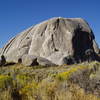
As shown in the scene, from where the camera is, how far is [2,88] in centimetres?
758

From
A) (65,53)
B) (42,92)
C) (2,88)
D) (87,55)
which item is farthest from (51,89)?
(87,55)

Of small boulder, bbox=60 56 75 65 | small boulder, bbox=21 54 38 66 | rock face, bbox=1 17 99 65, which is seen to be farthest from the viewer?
rock face, bbox=1 17 99 65

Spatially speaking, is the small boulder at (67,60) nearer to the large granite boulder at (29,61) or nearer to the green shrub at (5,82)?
the large granite boulder at (29,61)

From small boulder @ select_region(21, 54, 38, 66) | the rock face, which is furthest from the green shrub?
the rock face

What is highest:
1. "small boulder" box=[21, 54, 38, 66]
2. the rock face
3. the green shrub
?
the rock face

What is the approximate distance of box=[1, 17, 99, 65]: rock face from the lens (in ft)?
111

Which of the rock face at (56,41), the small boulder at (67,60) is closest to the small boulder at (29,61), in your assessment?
the small boulder at (67,60)

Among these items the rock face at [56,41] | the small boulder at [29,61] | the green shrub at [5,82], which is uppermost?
the rock face at [56,41]

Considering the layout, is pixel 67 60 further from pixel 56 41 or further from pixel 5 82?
pixel 5 82

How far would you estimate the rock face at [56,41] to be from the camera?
33.7 metres

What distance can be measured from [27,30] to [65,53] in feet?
31.4

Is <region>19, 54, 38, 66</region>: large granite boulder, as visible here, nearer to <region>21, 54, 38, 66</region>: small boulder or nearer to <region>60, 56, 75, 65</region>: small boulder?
<region>21, 54, 38, 66</region>: small boulder

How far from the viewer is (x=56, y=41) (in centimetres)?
3481

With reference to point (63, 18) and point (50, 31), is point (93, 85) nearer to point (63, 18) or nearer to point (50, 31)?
point (50, 31)
